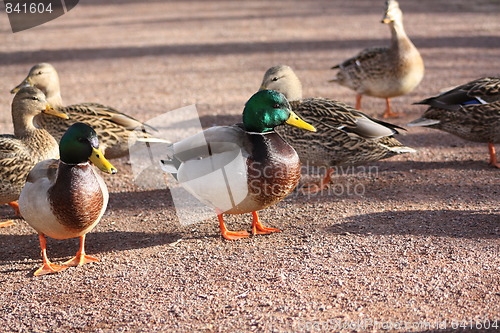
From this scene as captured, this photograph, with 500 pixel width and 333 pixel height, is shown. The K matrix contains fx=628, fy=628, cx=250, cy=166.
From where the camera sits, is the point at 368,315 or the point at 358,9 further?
the point at 358,9

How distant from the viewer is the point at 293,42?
1208cm

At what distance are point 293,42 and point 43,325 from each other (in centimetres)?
949

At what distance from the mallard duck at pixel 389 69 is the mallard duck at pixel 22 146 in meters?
3.45

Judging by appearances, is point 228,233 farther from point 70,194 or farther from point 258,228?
point 70,194

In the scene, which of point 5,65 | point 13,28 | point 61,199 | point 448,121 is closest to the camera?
point 61,199

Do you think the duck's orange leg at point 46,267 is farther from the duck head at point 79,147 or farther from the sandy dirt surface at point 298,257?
the duck head at point 79,147

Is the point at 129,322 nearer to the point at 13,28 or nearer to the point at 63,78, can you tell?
the point at 63,78

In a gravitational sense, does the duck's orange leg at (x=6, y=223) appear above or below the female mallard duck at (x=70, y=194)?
below

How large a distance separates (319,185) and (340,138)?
1.71ft

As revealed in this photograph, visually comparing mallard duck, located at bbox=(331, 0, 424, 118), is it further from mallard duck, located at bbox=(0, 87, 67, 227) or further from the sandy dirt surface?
mallard duck, located at bbox=(0, 87, 67, 227)

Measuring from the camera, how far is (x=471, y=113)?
543 cm

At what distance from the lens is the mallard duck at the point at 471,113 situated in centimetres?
538

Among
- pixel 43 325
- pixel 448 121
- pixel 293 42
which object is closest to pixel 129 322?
pixel 43 325

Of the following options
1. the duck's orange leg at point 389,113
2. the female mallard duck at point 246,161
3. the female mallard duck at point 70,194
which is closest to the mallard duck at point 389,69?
the duck's orange leg at point 389,113
